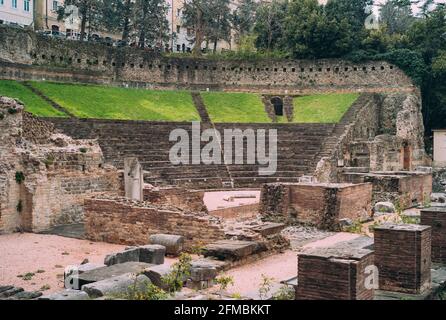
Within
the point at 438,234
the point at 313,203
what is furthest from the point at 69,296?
the point at 313,203

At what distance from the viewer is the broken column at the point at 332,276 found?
7973 mm

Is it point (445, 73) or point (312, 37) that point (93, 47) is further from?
point (445, 73)

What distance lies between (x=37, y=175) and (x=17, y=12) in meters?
42.0

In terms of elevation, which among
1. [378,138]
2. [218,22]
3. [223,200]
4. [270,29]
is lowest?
[223,200]

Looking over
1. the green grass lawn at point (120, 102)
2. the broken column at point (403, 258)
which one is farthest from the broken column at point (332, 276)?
the green grass lawn at point (120, 102)

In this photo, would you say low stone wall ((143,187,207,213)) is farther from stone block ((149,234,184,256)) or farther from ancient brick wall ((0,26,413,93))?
ancient brick wall ((0,26,413,93))

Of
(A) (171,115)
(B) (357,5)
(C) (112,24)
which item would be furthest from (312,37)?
(C) (112,24)

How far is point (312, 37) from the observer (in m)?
47.3

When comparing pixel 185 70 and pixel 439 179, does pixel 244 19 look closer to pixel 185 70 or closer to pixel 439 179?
pixel 185 70

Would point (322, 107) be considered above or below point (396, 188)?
above

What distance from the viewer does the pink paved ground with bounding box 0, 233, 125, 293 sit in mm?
12492

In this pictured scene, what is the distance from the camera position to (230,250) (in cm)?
1300

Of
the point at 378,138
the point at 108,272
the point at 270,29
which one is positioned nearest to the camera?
the point at 108,272

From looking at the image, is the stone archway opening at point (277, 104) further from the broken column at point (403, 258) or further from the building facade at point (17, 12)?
the broken column at point (403, 258)
